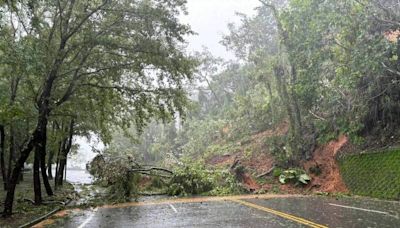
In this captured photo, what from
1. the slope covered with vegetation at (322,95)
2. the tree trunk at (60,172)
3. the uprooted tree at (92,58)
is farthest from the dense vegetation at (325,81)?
the tree trunk at (60,172)

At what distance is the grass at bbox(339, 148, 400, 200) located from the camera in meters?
17.6

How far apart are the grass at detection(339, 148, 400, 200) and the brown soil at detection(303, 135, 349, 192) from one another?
1.96 ft

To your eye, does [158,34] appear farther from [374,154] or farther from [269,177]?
[269,177]

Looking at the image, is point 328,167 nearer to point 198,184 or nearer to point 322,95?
point 322,95

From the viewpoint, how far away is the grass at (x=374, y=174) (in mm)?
17625

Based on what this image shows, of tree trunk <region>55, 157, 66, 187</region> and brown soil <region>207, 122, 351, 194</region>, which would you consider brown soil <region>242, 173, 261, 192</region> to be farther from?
tree trunk <region>55, 157, 66, 187</region>

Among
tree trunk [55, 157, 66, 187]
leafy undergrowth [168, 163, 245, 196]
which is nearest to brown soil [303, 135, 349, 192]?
leafy undergrowth [168, 163, 245, 196]

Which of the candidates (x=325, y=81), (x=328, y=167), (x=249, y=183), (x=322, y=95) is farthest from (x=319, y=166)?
(x=325, y=81)

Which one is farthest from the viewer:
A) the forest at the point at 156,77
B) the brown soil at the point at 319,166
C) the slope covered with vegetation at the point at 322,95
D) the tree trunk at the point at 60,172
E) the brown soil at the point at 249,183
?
the tree trunk at the point at 60,172

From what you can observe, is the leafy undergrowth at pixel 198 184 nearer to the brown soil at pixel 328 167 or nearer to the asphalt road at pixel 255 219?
the brown soil at pixel 328 167

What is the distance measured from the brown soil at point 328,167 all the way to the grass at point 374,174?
23.5 inches

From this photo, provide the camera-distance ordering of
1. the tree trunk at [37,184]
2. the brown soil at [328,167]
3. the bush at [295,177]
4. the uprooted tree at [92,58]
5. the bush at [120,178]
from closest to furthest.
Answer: the uprooted tree at [92,58]
the tree trunk at [37,184]
the bush at [120,178]
the brown soil at [328,167]
the bush at [295,177]

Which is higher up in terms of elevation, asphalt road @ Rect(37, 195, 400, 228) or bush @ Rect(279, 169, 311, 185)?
bush @ Rect(279, 169, 311, 185)

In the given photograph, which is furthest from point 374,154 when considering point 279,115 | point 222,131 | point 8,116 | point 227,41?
point 227,41
